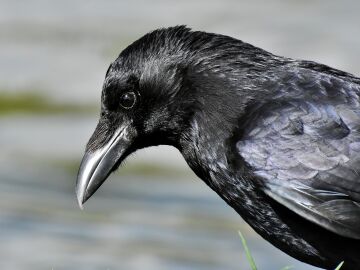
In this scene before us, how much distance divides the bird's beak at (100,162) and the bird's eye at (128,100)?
0.13 metres

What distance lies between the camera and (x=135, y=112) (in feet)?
24.7

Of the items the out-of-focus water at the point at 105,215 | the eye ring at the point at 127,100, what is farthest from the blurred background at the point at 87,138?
the eye ring at the point at 127,100

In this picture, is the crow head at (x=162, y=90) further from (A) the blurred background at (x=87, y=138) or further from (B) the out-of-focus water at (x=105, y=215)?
A: (B) the out-of-focus water at (x=105, y=215)

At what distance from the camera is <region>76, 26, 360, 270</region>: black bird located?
7.01m

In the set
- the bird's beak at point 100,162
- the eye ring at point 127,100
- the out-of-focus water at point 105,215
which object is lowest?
the out-of-focus water at point 105,215

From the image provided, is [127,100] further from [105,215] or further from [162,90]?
[105,215]

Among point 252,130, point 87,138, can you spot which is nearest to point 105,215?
point 87,138

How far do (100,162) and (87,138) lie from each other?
5.34m

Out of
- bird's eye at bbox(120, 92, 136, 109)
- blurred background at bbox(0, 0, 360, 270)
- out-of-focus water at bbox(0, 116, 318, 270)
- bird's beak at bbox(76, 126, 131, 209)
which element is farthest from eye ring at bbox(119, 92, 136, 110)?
out-of-focus water at bbox(0, 116, 318, 270)

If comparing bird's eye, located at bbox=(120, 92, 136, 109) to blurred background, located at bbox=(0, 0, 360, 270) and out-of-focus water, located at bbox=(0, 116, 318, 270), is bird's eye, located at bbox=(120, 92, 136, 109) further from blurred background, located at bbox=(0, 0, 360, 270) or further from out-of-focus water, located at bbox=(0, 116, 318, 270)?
out-of-focus water, located at bbox=(0, 116, 318, 270)

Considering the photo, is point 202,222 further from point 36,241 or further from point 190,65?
point 190,65

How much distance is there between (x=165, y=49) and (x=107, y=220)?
477cm

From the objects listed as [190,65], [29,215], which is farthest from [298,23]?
[190,65]

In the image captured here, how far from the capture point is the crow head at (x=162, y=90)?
741 centimetres
